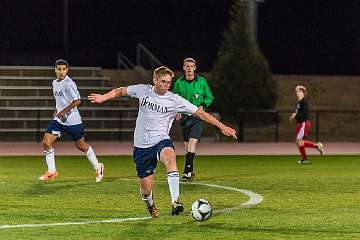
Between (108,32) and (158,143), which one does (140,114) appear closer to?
(158,143)

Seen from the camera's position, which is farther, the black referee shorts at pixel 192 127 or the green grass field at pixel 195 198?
the black referee shorts at pixel 192 127

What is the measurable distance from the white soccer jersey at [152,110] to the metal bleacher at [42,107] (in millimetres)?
21324

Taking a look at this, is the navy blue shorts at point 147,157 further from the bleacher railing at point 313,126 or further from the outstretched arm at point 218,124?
the bleacher railing at point 313,126

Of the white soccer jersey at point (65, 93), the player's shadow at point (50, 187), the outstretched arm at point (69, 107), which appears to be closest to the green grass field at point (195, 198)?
the player's shadow at point (50, 187)

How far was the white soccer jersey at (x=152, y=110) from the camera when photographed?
13016 millimetres

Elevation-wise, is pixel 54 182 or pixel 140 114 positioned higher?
pixel 140 114

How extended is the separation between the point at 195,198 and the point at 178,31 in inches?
1103

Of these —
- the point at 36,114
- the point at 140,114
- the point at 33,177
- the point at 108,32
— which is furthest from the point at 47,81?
the point at 140,114

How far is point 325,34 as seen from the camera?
145 feet

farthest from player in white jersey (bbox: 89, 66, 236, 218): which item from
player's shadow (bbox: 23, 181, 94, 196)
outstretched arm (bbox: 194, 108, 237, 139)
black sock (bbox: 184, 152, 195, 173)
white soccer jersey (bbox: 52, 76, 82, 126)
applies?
black sock (bbox: 184, 152, 195, 173)

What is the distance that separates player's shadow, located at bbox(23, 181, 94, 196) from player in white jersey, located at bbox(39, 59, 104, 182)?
20.9 inches

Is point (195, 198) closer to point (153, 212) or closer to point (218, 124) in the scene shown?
point (153, 212)

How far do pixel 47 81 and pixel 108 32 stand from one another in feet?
19.7

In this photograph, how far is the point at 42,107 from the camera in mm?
36125
